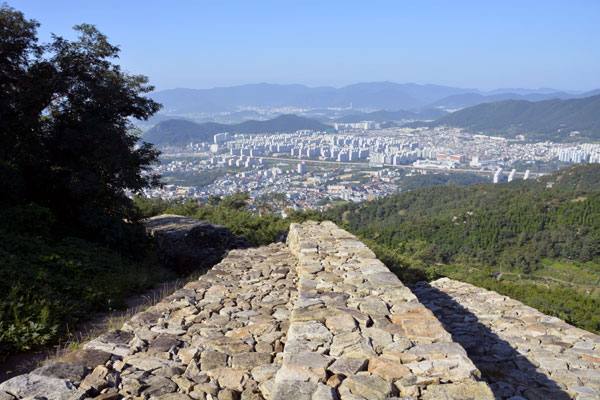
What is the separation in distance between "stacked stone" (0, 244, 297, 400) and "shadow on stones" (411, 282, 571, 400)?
212 cm

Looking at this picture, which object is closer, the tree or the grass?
the grass

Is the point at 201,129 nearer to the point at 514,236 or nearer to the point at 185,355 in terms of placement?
the point at 514,236

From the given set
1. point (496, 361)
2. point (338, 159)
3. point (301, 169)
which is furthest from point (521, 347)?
point (338, 159)

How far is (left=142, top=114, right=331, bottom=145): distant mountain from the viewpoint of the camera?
101m

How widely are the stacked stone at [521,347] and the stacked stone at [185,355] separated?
7.24 ft

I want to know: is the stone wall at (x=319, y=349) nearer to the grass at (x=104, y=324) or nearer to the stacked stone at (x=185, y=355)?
the stacked stone at (x=185, y=355)

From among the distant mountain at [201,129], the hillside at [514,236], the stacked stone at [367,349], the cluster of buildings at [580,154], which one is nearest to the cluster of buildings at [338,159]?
the cluster of buildings at [580,154]

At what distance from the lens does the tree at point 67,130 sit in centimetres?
812

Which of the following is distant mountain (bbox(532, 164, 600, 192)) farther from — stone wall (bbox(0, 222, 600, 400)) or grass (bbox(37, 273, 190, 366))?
grass (bbox(37, 273, 190, 366))

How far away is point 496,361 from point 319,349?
249cm

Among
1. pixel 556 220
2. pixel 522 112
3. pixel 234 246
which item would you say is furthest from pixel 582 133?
pixel 234 246

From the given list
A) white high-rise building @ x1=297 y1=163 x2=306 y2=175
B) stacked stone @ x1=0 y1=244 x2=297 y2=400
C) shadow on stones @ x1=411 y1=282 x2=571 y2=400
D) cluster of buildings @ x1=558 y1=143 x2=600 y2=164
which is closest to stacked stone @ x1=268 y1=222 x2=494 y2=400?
stacked stone @ x1=0 y1=244 x2=297 y2=400

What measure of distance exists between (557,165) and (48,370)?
105 metres

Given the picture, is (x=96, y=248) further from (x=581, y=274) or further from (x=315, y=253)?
(x=581, y=274)
